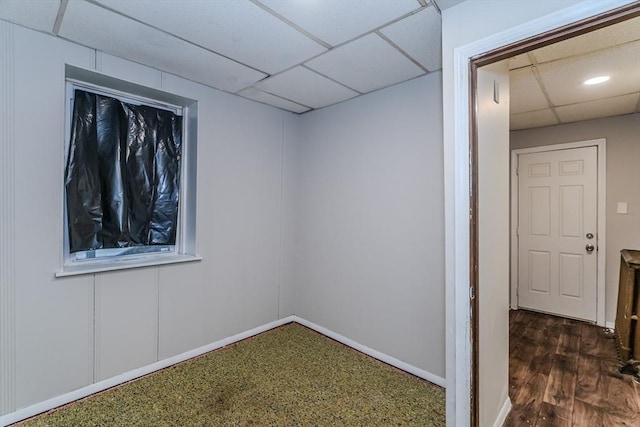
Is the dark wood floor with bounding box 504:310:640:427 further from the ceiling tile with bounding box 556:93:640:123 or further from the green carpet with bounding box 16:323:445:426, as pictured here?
the ceiling tile with bounding box 556:93:640:123

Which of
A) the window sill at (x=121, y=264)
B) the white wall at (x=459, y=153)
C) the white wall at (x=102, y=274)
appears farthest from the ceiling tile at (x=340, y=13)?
the window sill at (x=121, y=264)

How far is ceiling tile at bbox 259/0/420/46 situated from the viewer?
163 cm

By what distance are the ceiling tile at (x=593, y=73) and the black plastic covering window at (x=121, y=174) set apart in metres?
3.15

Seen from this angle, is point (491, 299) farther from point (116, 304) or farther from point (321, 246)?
point (116, 304)

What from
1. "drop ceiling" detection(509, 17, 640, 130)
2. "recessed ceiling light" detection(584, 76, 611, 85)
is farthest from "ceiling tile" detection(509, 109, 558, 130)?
"recessed ceiling light" detection(584, 76, 611, 85)

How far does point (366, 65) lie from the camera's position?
2332mm

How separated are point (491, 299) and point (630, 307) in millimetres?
1969

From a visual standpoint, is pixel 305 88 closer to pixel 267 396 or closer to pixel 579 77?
pixel 579 77

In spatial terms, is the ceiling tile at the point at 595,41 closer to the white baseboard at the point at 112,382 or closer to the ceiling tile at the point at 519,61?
the ceiling tile at the point at 519,61

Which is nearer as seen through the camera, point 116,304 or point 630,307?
point 116,304

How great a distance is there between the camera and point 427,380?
8.02 feet

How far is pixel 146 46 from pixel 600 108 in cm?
435

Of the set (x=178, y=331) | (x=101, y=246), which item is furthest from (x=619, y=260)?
(x=101, y=246)

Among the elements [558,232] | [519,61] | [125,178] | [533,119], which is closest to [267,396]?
[125,178]
